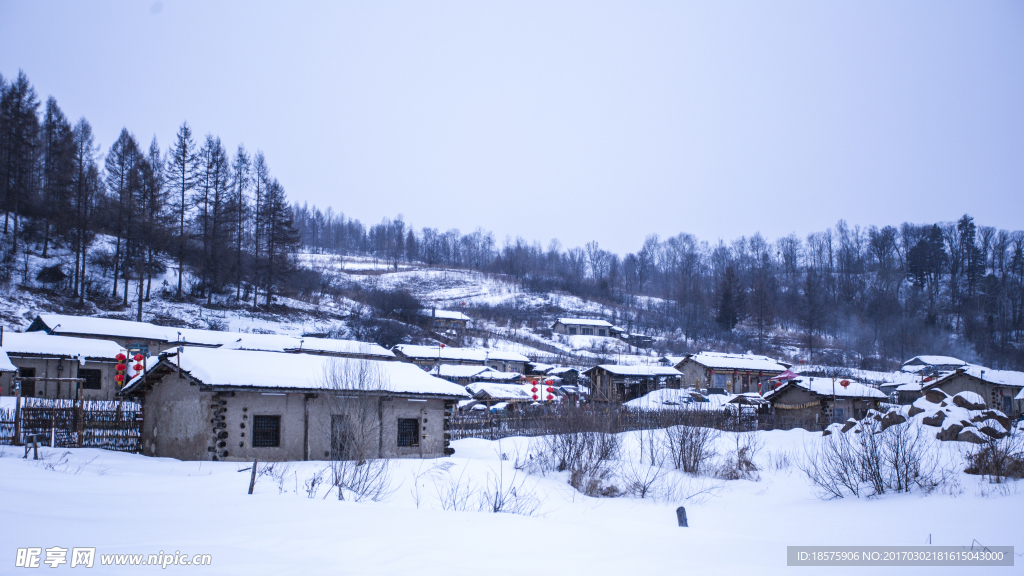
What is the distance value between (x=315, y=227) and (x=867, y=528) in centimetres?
→ 13792

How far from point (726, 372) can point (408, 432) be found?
146 feet

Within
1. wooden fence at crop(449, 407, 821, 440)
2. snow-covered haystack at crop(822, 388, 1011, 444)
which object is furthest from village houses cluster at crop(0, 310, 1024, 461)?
snow-covered haystack at crop(822, 388, 1011, 444)

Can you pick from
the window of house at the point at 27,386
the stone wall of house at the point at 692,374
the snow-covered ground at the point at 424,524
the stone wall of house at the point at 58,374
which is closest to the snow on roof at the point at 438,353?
the stone wall of house at the point at 692,374

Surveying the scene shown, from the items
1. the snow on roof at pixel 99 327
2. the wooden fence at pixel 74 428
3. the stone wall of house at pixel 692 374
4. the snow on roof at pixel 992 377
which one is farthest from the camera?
the stone wall of house at pixel 692 374

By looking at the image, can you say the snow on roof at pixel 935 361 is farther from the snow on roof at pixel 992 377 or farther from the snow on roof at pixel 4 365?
the snow on roof at pixel 4 365

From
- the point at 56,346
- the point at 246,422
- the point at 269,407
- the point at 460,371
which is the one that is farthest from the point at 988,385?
the point at 56,346

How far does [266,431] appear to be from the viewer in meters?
21.0

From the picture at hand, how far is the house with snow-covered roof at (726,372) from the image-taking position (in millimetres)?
59719

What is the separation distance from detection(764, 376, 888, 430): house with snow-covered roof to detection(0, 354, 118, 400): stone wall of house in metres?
40.4

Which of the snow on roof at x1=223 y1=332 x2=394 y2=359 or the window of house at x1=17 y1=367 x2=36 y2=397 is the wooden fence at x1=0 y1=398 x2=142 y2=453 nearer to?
the window of house at x1=17 y1=367 x2=36 y2=397

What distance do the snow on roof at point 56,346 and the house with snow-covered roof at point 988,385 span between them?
181 ft

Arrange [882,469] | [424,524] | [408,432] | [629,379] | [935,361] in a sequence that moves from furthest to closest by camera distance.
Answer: [935,361] < [629,379] < [408,432] < [882,469] < [424,524]

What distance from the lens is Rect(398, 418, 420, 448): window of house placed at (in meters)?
24.1

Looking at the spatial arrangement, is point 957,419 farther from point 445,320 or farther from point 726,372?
point 445,320
